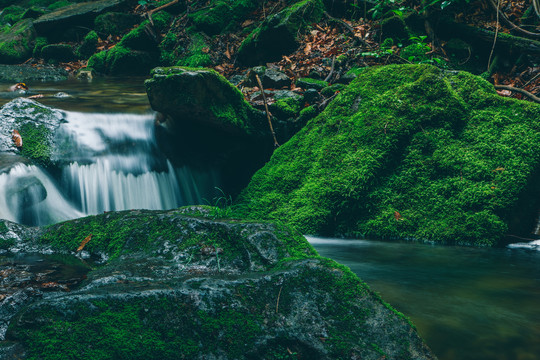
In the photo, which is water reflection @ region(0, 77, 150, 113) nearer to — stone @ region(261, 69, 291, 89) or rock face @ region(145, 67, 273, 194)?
rock face @ region(145, 67, 273, 194)

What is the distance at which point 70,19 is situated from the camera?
13.1 meters

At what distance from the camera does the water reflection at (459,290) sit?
2203mm

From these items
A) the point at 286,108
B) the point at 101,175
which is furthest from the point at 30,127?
the point at 286,108

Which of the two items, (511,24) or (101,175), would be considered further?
(511,24)

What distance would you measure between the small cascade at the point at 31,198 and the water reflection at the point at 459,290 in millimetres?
3142

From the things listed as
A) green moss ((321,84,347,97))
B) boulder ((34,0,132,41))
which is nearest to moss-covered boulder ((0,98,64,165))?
green moss ((321,84,347,97))

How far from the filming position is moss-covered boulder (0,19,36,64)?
12883 mm

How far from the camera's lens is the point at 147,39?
1130 cm

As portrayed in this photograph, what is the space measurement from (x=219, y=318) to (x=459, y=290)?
200cm

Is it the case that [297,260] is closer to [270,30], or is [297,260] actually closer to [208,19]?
[270,30]

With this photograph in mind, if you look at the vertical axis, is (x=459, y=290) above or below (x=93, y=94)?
below

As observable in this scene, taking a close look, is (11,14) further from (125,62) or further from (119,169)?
(119,169)

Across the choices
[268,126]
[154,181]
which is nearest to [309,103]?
[268,126]

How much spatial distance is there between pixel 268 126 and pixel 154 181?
1.93m
